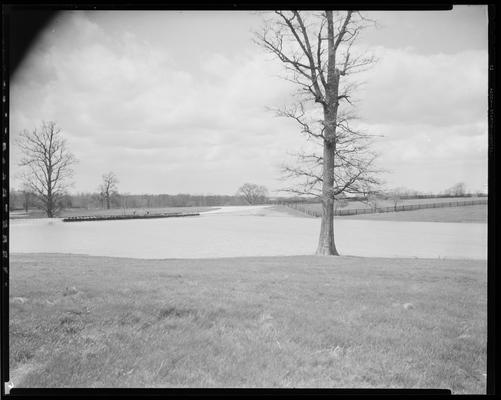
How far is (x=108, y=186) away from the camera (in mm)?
3062

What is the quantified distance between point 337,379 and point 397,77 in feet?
7.87

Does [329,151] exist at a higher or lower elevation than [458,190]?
higher

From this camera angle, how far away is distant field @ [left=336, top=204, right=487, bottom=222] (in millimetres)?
2816

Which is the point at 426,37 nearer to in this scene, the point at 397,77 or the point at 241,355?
the point at 397,77

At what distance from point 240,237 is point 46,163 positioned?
1.80 metres

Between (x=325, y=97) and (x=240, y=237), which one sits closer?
(x=325, y=97)

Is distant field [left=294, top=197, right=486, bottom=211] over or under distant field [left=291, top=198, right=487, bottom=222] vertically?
over

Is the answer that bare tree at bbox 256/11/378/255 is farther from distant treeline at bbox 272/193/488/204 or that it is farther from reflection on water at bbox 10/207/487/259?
reflection on water at bbox 10/207/487/259

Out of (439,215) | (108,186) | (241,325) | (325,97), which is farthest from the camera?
(325,97)

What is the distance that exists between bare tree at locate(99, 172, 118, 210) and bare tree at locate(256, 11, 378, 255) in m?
1.52

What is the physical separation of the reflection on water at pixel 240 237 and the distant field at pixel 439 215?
0.05m

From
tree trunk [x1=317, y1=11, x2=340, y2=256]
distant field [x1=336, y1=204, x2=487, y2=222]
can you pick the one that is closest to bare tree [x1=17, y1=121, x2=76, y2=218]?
tree trunk [x1=317, y1=11, x2=340, y2=256]

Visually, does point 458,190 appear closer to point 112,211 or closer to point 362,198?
point 362,198

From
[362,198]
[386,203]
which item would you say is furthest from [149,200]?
[386,203]
